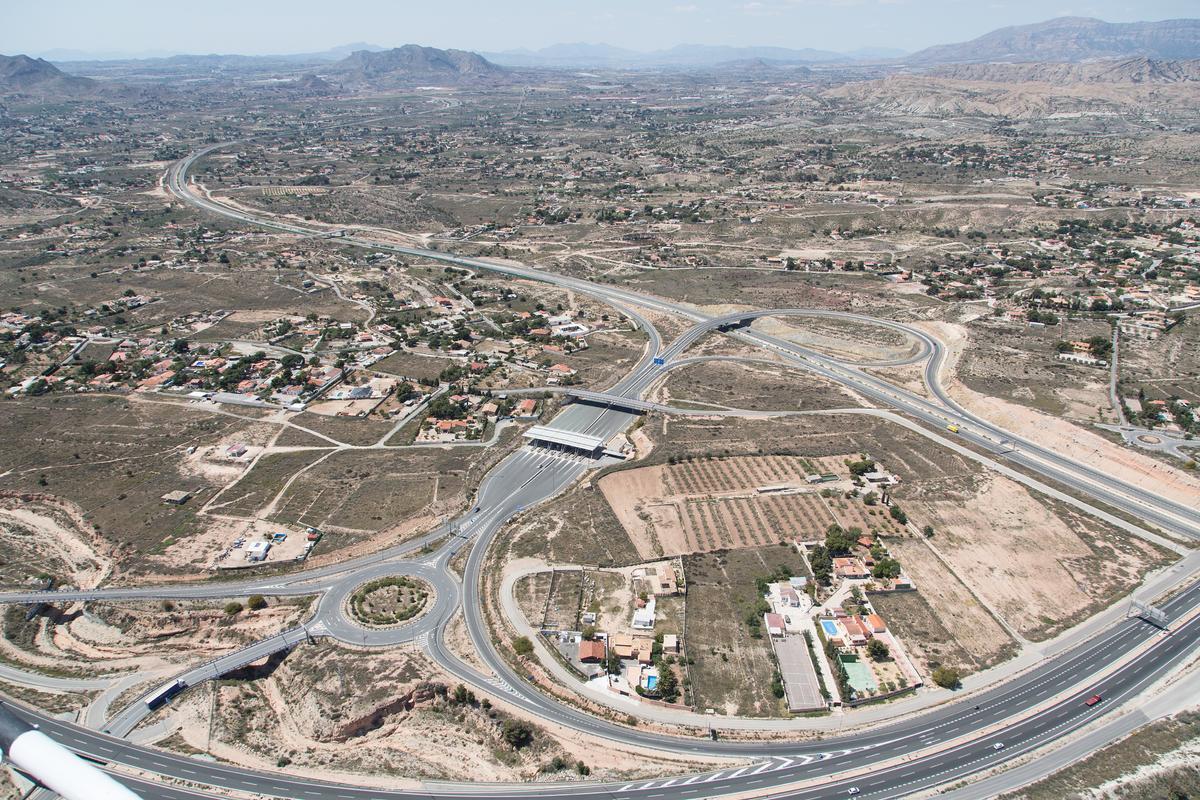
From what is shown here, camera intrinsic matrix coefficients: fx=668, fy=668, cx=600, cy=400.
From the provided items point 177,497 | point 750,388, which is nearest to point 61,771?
point 177,497

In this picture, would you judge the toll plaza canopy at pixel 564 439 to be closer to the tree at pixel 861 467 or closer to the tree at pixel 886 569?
the tree at pixel 861 467

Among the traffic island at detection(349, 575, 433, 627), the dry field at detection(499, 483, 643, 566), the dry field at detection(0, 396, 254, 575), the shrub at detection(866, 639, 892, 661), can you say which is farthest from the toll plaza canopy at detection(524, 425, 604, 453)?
the shrub at detection(866, 639, 892, 661)

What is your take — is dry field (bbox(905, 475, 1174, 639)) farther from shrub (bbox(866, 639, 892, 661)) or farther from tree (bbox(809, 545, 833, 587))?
shrub (bbox(866, 639, 892, 661))

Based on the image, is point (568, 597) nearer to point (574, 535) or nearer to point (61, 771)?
point (574, 535)

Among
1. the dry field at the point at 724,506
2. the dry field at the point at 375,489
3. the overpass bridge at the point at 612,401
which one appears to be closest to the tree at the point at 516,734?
the dry field at the point at 724,506

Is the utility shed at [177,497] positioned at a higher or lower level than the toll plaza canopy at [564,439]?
lower
